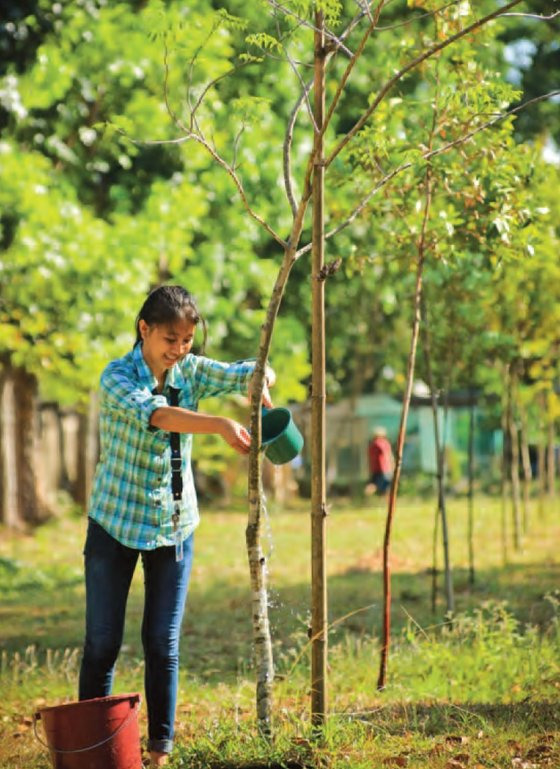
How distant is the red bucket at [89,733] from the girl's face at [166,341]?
126 cm

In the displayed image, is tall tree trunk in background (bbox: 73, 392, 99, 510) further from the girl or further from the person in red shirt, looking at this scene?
the girl

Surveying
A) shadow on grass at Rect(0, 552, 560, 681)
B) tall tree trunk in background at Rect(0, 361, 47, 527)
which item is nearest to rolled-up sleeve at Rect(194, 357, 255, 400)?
shadow on grass at Rect(0, 552, 560, 681)

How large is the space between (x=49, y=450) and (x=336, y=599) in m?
17.6

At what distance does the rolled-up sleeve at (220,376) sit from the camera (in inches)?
180

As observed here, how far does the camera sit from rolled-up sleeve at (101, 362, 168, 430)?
Answer: 4168mm

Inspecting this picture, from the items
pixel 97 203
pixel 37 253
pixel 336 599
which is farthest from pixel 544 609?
pixel 97 203

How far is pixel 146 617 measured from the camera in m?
4.50

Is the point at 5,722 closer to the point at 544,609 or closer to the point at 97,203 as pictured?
the point at 544,609

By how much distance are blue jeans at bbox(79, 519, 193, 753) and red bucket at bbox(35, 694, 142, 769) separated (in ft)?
0.97

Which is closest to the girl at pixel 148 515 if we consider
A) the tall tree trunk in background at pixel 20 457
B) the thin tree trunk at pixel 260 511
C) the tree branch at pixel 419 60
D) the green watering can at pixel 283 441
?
the green watering can at pixel 283 441

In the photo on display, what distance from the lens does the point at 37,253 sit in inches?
474

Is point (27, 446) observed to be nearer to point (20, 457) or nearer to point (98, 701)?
point (20, 457)

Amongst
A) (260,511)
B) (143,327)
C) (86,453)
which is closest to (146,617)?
(260,511)

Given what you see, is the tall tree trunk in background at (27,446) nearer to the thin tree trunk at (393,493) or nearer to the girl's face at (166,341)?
the thin tree trunk at (393,493)
